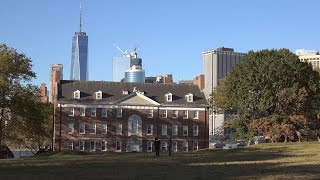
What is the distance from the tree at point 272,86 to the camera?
77312 mm

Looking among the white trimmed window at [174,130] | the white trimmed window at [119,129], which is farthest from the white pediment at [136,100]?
the white trimmed window at [174,130]

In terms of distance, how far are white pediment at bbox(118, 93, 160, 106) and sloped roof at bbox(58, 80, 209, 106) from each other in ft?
3.18

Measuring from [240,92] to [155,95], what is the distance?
2775 cm

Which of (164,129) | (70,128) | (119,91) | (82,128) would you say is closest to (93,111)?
(82,128)

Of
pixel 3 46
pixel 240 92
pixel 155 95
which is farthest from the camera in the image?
pixel 155 95

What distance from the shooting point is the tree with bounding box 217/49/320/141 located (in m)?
77.3

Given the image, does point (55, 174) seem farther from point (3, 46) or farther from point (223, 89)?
point (223, 89)

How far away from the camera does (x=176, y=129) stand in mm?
102500

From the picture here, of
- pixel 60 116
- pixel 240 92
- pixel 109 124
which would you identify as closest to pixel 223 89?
pixel 240 92

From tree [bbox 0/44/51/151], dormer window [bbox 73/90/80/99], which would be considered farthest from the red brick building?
tree [bbox 0/44/51/151]

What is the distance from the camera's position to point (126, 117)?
331 feet

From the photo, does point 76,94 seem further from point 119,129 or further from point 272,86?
point 272,86

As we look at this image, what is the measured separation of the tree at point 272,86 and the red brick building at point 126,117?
2291 cm

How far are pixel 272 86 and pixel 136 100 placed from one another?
30.7 metres
